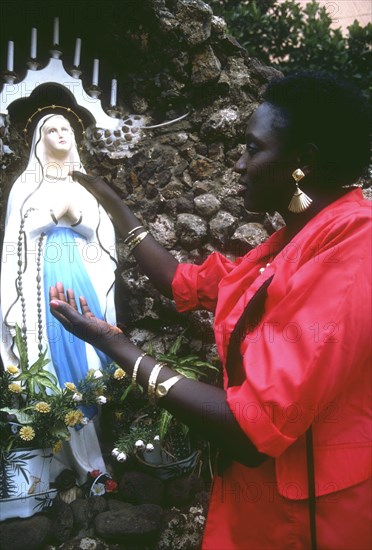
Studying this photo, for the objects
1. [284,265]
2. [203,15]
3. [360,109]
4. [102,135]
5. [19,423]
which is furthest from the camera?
[203,15]

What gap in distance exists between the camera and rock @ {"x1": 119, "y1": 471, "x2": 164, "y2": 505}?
2.49 metres

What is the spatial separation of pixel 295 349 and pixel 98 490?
1457mm

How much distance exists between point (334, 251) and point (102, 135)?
6.03 ft

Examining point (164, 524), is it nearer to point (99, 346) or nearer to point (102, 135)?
point (99, 346)

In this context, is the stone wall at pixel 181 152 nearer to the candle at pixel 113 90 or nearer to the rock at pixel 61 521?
the candle at pixel 113 90

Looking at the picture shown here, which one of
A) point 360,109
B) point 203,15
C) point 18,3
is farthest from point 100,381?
point 203,15

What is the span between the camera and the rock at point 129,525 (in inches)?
91.0

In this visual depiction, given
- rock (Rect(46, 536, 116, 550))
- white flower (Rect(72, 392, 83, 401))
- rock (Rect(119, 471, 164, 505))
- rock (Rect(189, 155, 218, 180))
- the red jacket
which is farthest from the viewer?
rock (Rect(189, 155, 218, 180))

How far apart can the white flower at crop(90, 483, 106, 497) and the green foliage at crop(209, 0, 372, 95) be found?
4034 mm

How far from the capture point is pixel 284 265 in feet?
5.22

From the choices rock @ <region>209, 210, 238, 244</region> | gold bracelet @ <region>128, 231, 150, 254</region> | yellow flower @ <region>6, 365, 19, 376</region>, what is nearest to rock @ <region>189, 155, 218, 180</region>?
rock @ <region>209, 210, 238, 244</region>

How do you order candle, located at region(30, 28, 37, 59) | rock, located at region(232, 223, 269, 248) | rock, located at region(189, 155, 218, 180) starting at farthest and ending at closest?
rock, located at region(189, 155, 218, 180), rock, located at region(232, 223, 269, 248), candle, located at region(30, 28, 37, 59)

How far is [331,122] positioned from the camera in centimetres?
171

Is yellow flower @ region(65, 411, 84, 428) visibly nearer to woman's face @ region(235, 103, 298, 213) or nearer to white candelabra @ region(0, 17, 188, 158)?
woman's face @ region(235, 103, 298, 213)
